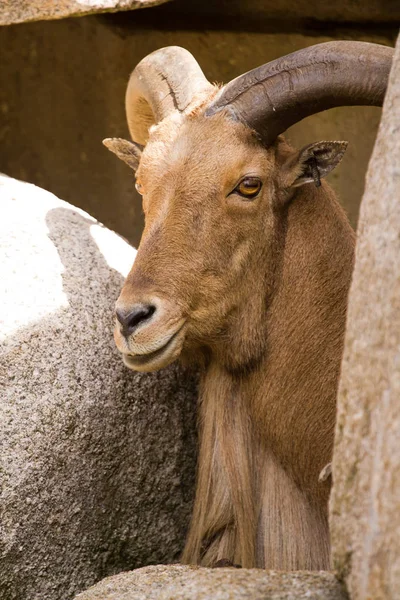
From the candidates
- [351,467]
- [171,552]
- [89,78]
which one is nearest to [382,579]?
[351,467]

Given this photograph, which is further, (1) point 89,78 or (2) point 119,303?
(1) point 89,78

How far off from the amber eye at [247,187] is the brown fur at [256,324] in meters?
0.04

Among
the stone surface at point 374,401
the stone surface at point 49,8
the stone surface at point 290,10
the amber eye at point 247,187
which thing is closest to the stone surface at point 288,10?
the stone surface at point 290,10

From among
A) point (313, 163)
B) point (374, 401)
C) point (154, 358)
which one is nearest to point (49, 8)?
point (313, 163)

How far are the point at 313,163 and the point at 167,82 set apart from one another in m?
1.17

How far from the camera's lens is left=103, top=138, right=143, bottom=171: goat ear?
18.5 feet

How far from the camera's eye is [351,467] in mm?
3092

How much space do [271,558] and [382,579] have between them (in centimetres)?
220

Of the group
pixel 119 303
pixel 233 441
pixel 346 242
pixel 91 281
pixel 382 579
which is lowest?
pixel 382 579

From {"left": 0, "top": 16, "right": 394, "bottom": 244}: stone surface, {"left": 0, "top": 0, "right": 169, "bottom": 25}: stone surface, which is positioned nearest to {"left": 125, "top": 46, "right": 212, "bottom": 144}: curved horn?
{"left": 0, "top": 0, "right": 169, "bottom": 25}: stone surface

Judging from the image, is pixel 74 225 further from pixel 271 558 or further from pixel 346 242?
pixel 271 558

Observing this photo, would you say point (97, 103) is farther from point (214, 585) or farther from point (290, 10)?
point (214, 585)

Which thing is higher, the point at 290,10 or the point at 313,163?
the point at 290,10

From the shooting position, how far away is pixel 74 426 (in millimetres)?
4742
